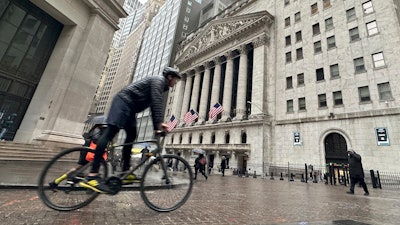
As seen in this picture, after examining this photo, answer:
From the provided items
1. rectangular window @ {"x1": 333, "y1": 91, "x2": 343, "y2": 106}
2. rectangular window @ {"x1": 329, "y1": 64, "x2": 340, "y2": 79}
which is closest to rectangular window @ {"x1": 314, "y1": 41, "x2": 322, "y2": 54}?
rectangular window @ {"x1": 329, "y1": 64, "x2": 340, "y2": 79}

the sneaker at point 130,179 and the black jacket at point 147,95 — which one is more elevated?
the black jacket at point 147,95

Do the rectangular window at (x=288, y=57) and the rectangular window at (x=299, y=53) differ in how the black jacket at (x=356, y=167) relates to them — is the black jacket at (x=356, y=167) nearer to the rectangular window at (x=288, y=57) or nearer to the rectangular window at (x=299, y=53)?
the rectangular window at (x=299, y=53)

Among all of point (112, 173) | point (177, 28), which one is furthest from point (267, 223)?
point (177, 28)

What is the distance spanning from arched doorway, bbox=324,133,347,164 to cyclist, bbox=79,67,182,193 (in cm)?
2774

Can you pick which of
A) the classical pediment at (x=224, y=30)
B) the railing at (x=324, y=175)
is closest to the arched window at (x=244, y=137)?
the railing at (x=324, y=175)

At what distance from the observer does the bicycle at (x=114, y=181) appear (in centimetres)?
335

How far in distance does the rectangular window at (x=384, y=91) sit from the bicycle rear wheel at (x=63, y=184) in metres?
29.2

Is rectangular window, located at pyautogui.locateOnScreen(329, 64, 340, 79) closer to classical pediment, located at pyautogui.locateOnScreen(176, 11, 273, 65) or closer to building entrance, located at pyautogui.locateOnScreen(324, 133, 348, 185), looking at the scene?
building entrance, located at pyautogui.locateOnScreen(324, 133, 348, 185)

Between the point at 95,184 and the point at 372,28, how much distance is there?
33627 millimetres

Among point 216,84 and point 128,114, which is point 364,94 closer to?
point 216,84

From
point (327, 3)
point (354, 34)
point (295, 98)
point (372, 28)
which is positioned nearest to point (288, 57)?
point (295, 98)

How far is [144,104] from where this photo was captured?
3.89 meters

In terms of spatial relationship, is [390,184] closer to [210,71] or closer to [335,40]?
[335,40]

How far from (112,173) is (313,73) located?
3153 cm
